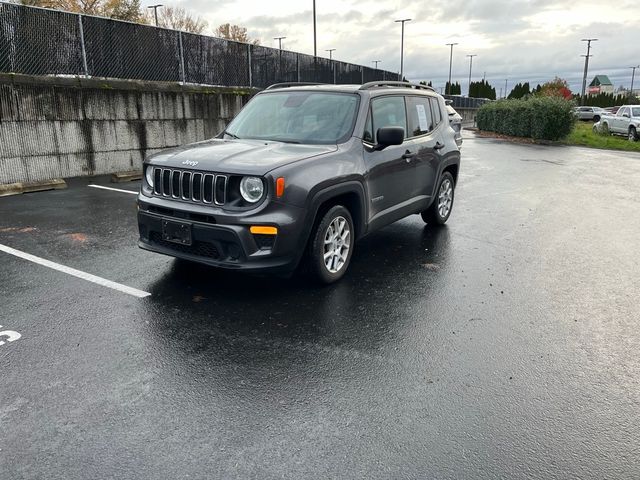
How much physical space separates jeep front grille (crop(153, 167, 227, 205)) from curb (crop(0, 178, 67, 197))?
617 centimetres

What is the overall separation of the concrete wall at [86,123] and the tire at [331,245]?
7.80 metres

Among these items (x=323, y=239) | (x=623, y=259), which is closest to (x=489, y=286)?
(x=323, y=239)

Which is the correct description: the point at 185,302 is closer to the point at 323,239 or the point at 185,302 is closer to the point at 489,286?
the point at 323,239

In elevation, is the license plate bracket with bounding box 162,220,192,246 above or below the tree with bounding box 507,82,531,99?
below

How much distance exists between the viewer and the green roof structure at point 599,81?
384ft

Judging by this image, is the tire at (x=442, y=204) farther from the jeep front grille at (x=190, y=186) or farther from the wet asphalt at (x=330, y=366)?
the jeep front grille at (x=190, y=186)

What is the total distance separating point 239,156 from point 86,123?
767cm

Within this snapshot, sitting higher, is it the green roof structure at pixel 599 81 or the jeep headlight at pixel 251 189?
the green roof structure at pixel 599 81

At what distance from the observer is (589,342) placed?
12.8 feet

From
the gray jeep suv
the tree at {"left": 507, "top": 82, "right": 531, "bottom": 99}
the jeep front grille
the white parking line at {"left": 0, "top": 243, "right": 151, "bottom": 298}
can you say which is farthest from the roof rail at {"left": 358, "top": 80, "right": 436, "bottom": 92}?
the tree at {"left": 507, "top": 82, "right": 531, "bottom": 99}

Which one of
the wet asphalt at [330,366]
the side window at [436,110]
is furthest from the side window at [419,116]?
the wet asphalt at [330,366]

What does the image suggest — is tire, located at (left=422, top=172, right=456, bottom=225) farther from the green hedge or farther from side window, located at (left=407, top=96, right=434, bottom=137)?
the green hedge

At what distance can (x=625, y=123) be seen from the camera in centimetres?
2544

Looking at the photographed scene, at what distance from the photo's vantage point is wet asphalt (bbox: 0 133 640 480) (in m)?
2.60
